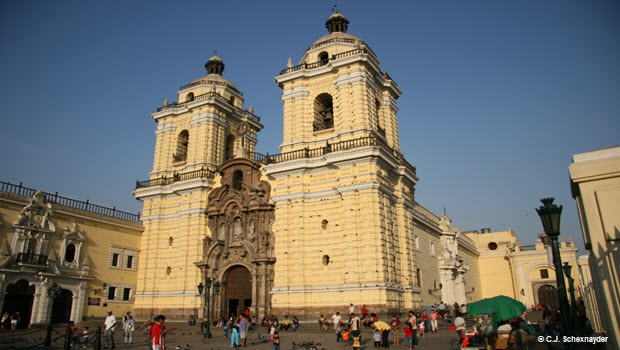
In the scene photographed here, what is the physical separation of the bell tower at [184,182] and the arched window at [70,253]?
503cm

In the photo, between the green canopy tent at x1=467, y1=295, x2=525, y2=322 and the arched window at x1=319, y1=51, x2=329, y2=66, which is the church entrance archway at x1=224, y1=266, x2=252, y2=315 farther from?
the green canopy tent at x1=467, y1=295, x2=525, y2=322

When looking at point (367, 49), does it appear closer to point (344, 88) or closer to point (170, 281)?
point (344, 88)

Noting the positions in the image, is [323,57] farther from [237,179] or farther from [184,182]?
[184,182]

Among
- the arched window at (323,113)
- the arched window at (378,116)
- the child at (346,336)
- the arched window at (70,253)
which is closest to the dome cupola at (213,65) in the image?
the arched window at (323,113)

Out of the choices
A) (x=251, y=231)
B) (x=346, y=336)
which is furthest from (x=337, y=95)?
(x=346, y=336)

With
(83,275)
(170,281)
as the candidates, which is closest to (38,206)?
(83,275)

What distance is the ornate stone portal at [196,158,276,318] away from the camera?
88.0ft

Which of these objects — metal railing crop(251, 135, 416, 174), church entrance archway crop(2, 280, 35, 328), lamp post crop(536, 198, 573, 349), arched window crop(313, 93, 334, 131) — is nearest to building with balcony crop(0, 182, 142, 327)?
church entrance archway crop(2, 280, 35, 328)

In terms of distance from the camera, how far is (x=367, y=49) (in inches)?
1132

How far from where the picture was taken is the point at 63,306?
27.1m

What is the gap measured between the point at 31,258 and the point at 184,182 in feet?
34.2

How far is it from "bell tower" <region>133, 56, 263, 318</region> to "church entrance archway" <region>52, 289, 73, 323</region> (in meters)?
4.60

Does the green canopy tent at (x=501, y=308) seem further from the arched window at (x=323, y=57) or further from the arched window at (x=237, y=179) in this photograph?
the arched window at (x=323, y=57)

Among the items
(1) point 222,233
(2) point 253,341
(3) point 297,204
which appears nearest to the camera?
(2) point 253,341
